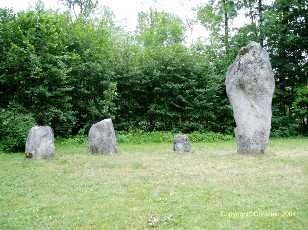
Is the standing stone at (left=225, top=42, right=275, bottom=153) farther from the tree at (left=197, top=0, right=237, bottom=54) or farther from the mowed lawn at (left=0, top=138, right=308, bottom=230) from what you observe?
the tree at (left=197, top=0, right=237, bottom=54)

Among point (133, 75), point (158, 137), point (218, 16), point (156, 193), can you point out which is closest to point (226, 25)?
point (218, 16)

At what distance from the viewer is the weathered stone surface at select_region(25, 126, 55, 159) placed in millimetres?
14789

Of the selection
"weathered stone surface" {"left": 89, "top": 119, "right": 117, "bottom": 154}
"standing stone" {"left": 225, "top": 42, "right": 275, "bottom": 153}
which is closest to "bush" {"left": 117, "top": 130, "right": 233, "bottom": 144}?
"weathered stone surface" {"left": 89, "top": 119, "right": 117, "bottom": 154}

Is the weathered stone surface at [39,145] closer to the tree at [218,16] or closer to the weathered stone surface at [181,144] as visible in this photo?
the weathered stone surface at [181,144]

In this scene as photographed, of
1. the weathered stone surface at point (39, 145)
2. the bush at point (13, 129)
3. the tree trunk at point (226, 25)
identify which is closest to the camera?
the weathered stone surface at point (39, 145)

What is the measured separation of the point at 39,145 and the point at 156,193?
277 inches

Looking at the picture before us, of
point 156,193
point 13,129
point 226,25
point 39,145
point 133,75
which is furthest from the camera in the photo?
point 226,25

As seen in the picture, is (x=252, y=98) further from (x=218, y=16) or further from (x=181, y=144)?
(x=218, y=16)

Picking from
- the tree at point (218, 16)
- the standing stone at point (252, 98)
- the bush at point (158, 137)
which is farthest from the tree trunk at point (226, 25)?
the standing stone at point (252, 98)

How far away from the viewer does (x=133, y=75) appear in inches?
1010

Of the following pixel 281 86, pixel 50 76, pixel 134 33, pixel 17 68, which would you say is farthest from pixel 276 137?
pixel 134 33

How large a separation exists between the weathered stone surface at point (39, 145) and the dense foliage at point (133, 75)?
5.62 meters

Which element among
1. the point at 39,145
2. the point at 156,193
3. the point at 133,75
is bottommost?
Result: the point at 156,193

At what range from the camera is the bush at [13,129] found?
1817 centimetres
